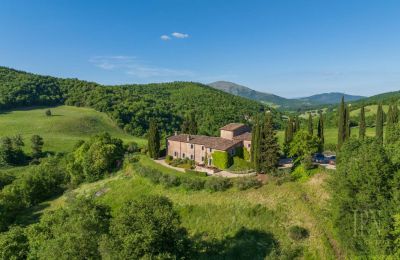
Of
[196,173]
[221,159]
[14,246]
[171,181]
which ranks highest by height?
[221,159]

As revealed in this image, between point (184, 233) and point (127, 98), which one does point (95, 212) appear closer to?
point (184, 233)

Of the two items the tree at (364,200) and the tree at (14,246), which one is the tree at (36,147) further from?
the tree at (364,200)

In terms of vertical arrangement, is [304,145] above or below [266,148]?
above

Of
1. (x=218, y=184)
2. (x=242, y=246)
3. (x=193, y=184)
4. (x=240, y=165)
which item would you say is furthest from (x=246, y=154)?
(x=242, y=246)

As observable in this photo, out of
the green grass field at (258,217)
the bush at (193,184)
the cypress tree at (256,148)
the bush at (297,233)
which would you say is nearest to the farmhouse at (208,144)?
the cypress tree at (256,148)

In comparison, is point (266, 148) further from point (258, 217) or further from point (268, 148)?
point (258, 217)

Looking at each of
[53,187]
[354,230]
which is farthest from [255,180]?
[53,187]

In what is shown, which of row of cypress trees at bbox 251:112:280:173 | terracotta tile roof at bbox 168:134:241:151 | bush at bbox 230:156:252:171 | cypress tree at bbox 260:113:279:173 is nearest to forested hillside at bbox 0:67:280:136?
terracotta tile roof at bbox 168:134:241:151
